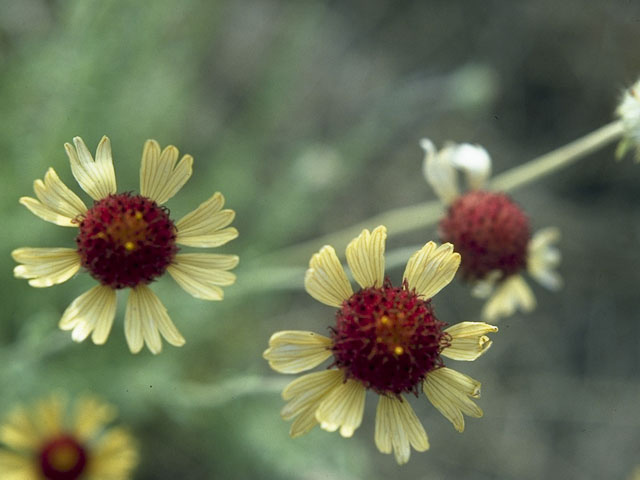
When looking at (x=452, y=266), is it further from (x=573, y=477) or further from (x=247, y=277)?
(x=573, y=477)

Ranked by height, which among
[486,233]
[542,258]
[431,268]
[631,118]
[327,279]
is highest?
[542,258]

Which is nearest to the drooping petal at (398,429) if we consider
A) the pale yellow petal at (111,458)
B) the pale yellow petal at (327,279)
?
the pale yellow petal at (327,279)

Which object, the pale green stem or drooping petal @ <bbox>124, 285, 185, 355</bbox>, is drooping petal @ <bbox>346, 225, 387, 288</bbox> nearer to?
drooping petal @ <bbox>124, 285, 185, 355</bbox>

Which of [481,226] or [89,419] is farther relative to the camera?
[89,419]

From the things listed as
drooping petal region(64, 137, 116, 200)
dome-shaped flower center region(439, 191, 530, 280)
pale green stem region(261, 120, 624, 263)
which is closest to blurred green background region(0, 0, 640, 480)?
pale green stem region(261, 120, 624, 263)

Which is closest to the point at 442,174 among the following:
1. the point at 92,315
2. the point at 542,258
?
the point at 542,258

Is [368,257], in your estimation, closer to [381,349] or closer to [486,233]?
[381,349]
